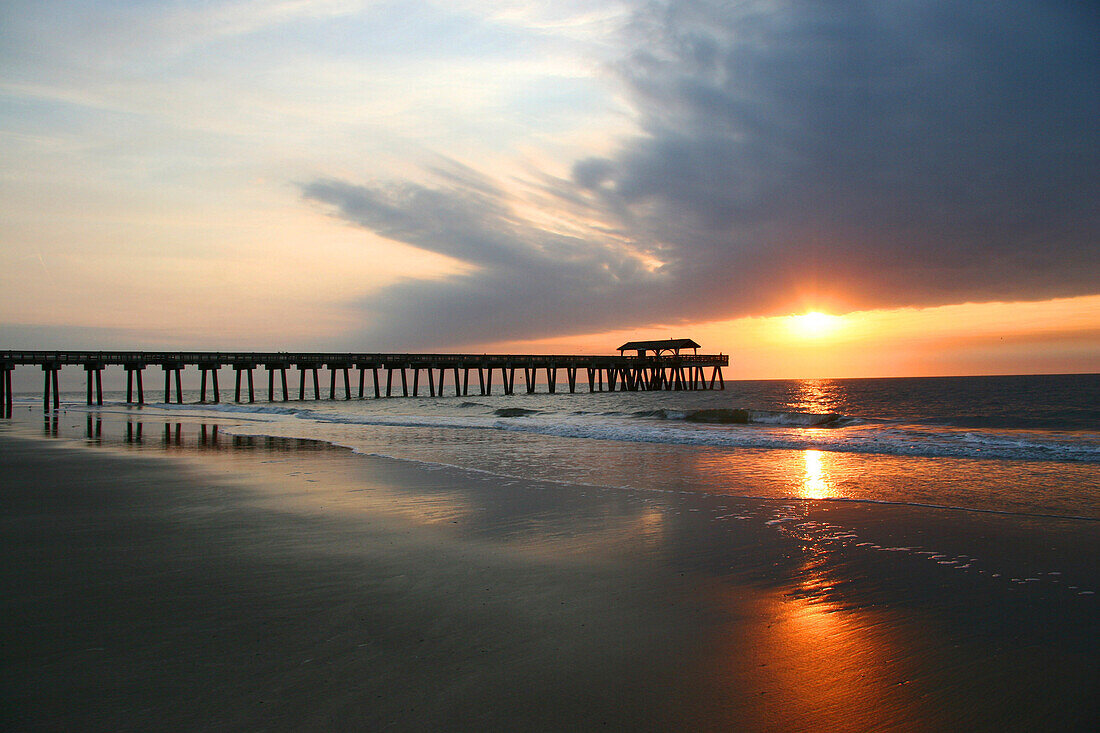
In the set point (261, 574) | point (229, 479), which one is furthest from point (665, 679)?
point (229, 479)

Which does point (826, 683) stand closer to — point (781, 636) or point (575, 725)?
point (781, 636)

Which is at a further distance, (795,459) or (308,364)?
(308,364)

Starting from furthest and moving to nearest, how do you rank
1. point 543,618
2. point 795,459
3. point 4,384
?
point 4,384 → point 795,459 → point 543,618

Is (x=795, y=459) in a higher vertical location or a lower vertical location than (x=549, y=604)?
lower

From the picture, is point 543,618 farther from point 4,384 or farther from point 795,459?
point 4,384

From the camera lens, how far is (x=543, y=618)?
4.24m

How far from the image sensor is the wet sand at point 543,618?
3.03m

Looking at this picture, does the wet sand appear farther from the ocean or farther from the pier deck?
the pier deck

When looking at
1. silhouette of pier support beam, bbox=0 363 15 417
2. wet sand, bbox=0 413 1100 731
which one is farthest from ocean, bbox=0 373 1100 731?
silhouette of pier support beam, bbox=0 363 15 417

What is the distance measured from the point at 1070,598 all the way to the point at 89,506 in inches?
420

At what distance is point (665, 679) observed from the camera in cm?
334

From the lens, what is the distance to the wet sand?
9.93ft

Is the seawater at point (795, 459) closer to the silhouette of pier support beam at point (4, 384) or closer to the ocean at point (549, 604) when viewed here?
the ocean at point (549, 604)

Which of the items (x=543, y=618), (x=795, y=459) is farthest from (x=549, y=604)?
(x=795, y=459)
